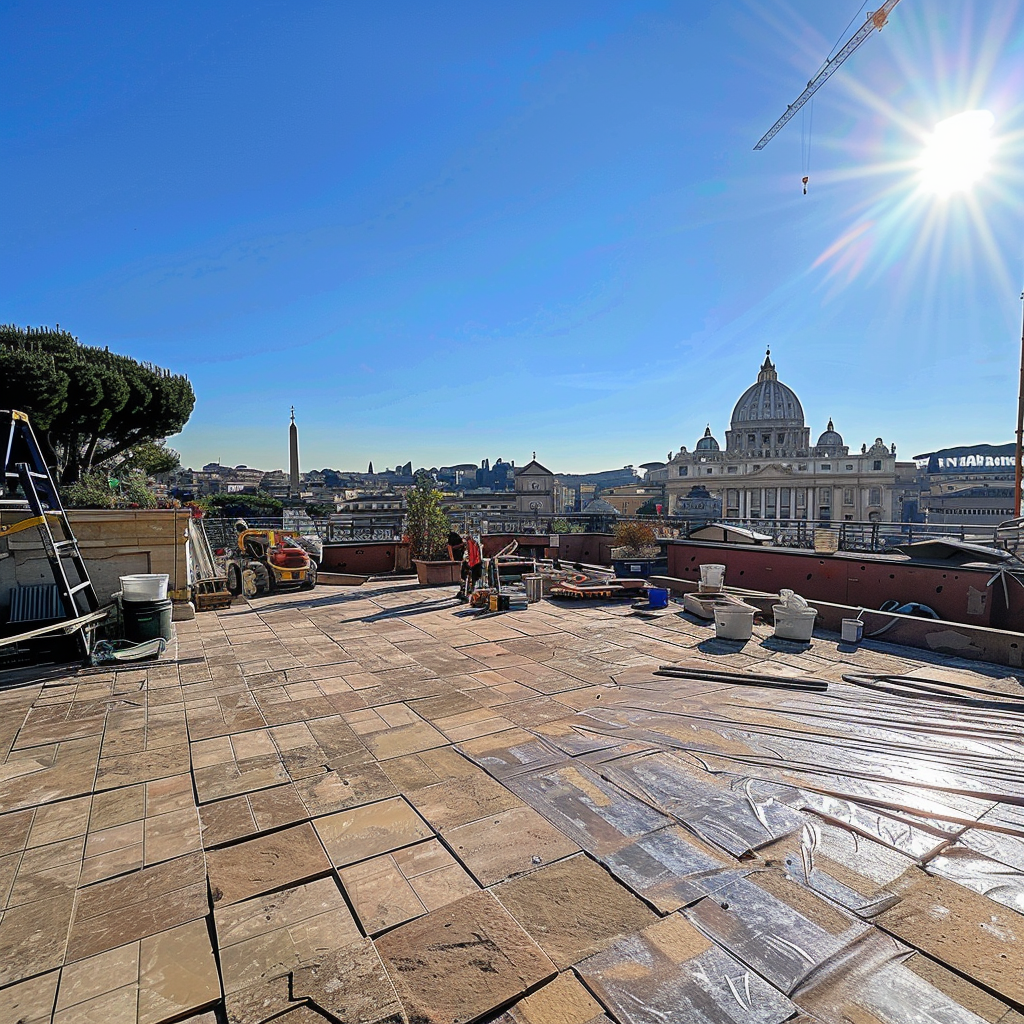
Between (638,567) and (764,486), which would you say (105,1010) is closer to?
(638,567)

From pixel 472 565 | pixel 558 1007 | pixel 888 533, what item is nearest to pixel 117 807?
pixel 558 1007

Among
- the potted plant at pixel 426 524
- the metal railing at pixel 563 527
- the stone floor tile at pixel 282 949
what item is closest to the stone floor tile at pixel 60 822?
the stone floor tile at pixel 282 949

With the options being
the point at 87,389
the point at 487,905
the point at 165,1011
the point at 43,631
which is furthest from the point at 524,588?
the point at 87,389

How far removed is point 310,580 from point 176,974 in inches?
405

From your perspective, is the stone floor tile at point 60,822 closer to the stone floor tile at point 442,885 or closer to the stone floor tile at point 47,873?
the stone floor tile at point 47,873

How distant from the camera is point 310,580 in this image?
12203 millimetres

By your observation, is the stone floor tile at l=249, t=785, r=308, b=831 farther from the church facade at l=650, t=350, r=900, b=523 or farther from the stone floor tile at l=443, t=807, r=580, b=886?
the church facade at l=650, t=350, r=900, b=523

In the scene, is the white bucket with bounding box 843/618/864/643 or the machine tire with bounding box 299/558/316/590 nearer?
the white bucket with bounding box 843/618/864/643

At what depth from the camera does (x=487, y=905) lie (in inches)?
108

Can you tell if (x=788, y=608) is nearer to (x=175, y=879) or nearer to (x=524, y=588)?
(x=524, y=588)

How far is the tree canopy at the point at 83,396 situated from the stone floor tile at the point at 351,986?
14.9m

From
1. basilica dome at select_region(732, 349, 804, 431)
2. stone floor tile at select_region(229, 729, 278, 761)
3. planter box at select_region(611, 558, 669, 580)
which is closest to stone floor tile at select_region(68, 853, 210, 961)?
stone floor tile at select_region(229, 729, 278, 761)

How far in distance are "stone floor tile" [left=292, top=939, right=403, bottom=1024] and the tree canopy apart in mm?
14860

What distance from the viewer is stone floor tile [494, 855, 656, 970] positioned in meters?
2.53
